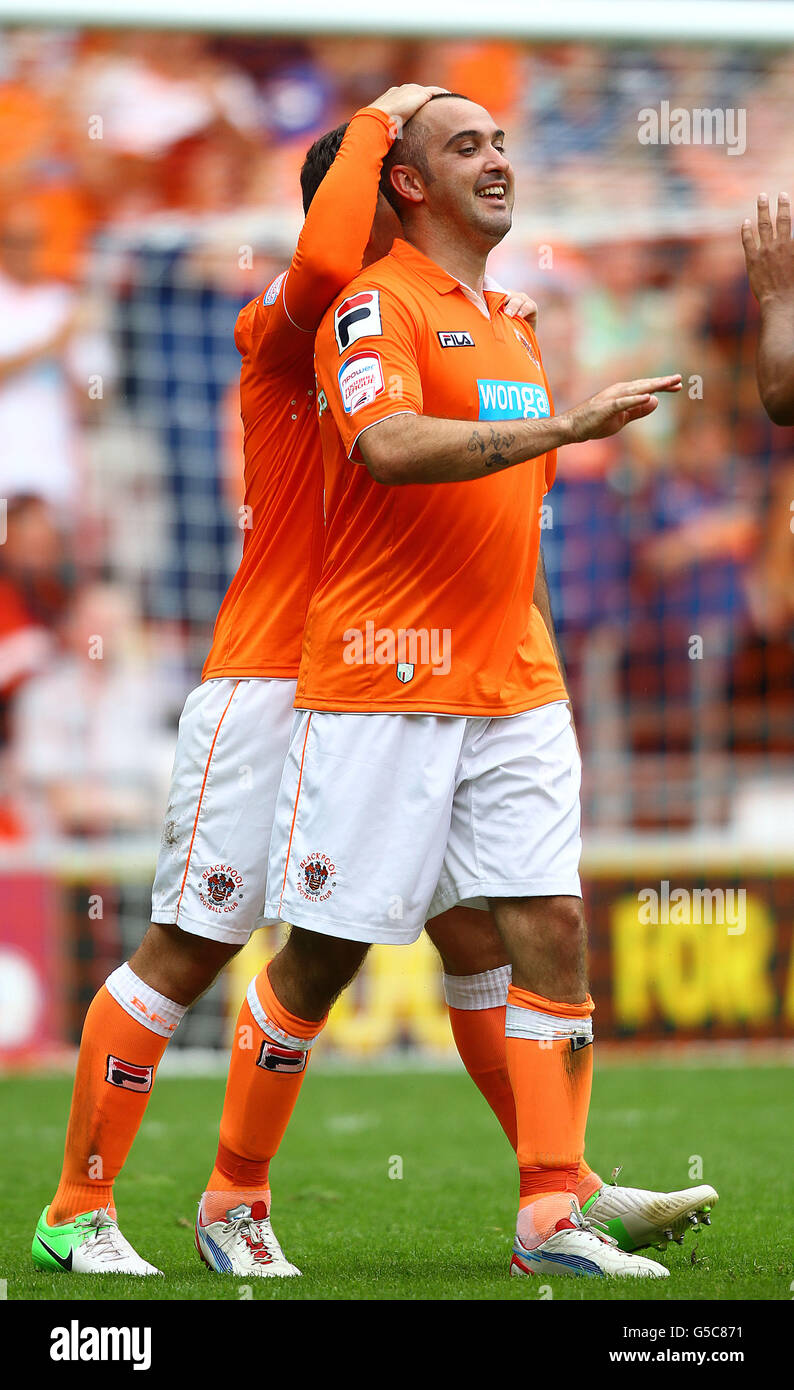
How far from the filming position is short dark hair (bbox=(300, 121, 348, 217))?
3625 mm

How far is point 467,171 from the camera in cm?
348

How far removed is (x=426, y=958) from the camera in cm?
825

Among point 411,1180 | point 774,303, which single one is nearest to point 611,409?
→ point 774,303

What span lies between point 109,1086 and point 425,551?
1.26 metres

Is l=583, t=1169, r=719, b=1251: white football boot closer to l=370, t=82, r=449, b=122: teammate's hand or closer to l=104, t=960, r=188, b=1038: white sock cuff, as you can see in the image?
l=104, t=960, r=188, b=1038: white sock cuff

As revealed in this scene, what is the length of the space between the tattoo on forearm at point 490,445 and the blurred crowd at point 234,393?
624 cm

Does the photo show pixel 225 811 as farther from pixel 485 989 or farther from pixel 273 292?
pixel 273 292

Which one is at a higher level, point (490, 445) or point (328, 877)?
point (490, 445)

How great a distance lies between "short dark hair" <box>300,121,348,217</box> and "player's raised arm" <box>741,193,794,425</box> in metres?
0.87
